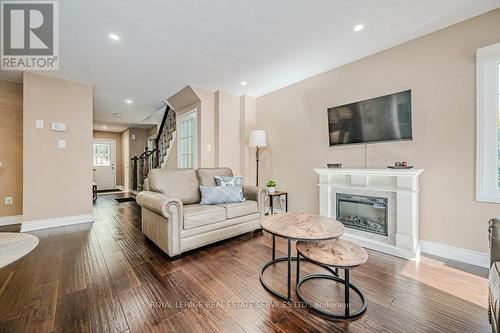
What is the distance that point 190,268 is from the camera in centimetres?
201

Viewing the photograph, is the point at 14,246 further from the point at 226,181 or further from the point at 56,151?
the point at 56,151

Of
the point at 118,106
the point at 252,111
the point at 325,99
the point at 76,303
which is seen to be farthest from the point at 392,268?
the point at 118,106

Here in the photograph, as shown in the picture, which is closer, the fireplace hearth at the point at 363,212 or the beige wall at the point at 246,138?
the fireplace hearth at the point at 363,212

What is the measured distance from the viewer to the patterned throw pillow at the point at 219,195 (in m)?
2.79

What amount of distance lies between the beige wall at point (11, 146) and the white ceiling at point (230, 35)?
1.53 ft

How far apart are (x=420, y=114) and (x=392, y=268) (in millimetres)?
1768

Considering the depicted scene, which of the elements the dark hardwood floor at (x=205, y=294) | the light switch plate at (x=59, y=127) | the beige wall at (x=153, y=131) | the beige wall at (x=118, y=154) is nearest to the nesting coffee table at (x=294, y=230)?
the dark hardwood floor at (x=205, y=294)

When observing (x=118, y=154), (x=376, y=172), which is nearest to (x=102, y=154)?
(x=118, y=154)

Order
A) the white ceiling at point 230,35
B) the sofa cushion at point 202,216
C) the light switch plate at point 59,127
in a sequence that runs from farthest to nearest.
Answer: the light switch plate at point 59,127, the sofa cushion at point 202,216, the white ceiling at point 230,35

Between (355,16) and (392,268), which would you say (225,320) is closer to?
(392,268)

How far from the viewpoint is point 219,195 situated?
2.83 m

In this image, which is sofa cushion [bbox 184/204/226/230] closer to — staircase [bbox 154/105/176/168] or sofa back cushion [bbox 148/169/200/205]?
sofa back cushion [bbox 148/169/200/205]

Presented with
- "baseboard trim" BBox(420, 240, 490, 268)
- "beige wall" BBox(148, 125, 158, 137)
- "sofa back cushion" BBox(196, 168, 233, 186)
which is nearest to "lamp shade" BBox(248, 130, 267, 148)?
"sofa back cushion" BBox(196, 168, 233, 186)

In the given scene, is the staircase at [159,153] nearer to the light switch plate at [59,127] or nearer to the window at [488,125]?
the light switch plate at [59,127]
